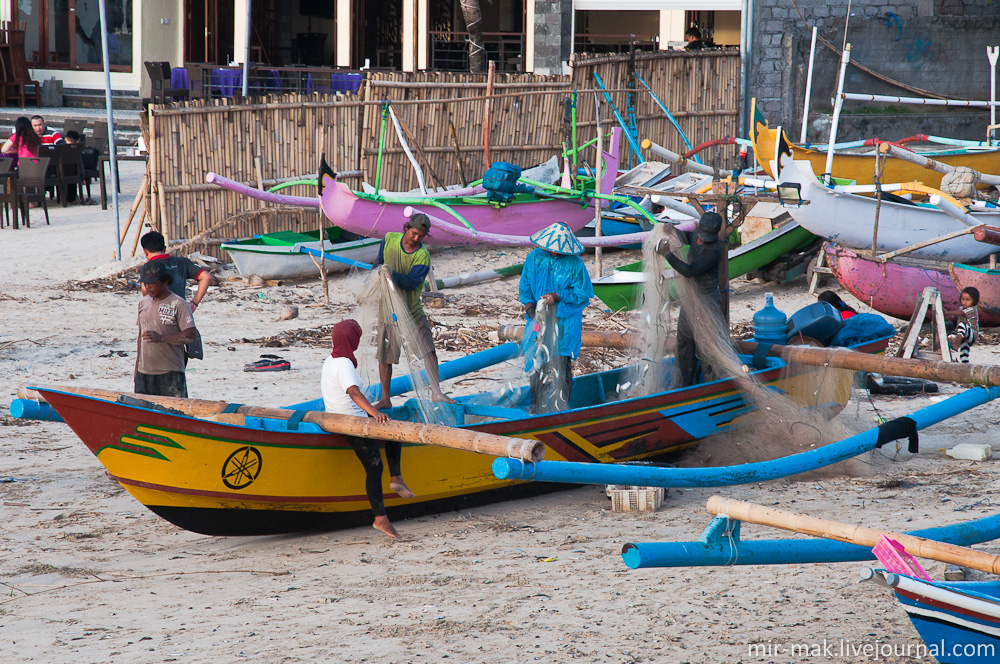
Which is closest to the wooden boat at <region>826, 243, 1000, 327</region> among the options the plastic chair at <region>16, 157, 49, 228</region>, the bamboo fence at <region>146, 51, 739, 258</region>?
the bamboo fence at <region>146, 51, 739, 258</region>

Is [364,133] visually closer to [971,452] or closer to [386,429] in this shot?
[971,452]

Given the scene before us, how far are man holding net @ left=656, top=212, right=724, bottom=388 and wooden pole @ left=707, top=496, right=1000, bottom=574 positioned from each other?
3.08 meters

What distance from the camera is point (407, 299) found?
6684 mm

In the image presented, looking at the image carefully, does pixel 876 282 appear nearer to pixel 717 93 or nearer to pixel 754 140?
pixel 754 140

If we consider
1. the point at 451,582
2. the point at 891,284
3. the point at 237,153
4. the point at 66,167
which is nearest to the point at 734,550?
the point at 451,582

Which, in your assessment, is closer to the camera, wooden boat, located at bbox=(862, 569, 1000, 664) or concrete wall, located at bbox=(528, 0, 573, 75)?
wooden boat, located at bbox=(862, 569, 1000, 664)

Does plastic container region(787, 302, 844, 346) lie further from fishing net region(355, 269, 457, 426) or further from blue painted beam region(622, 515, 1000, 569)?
blue painted beam region(622, 515, 1000, 569)

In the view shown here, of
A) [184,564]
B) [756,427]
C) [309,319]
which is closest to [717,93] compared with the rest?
[309,319]

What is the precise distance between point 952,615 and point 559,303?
12.2 feet

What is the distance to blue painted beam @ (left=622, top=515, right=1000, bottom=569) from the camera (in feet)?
12.0

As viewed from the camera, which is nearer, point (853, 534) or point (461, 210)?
point (853, 534)

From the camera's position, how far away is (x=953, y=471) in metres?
6.79

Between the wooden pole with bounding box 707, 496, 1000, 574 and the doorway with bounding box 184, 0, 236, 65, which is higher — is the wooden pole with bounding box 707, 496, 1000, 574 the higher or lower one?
the lower one

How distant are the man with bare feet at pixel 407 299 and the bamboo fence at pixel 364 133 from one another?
5.04 meters
